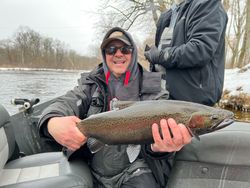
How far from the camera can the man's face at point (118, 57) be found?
259 centimetres

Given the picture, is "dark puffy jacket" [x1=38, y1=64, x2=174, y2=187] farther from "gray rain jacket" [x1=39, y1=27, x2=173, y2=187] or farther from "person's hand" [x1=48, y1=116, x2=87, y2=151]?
"person's hand" [x1=48, y1=116, x2=87, y2=151]

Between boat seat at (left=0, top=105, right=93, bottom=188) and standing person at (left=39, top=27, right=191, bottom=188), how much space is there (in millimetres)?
152

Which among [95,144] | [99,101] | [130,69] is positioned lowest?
[95,144]

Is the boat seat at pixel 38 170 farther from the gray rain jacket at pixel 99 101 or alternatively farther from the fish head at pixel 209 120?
the fish head at pixel 209 120

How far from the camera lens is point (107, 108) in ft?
8.42

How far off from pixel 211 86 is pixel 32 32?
9272 centimetres

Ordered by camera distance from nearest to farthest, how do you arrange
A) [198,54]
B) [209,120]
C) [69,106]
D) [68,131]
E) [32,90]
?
[209,120], [68,131], [69,106], [198,54], [32,90]

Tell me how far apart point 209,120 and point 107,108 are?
0.88 m

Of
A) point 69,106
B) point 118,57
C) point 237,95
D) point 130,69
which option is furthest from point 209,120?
point 237,95

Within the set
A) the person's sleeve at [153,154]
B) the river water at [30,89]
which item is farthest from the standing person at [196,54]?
the river water at [30,89]

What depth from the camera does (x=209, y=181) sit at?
7.71ft

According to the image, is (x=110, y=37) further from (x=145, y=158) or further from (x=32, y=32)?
(x=32, y=32)

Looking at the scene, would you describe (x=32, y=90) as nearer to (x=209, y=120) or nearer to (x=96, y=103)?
(x=96, y=103)

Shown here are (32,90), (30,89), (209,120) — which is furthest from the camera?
(30,89)
